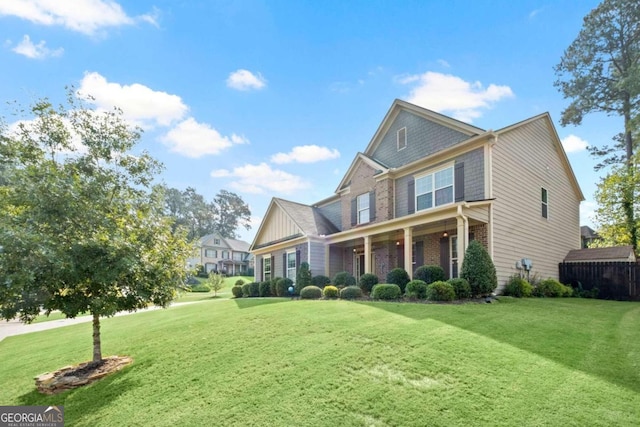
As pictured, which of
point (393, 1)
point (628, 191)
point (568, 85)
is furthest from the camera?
point (568, 85)

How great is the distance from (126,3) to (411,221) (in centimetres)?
1118

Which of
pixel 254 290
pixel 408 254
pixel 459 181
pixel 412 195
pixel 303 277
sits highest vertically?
pixel 459 181

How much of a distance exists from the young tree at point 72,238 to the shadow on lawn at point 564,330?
554 cm

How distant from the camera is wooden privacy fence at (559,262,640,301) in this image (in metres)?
12.8

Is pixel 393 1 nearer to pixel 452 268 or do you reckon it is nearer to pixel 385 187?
pixel 385 187

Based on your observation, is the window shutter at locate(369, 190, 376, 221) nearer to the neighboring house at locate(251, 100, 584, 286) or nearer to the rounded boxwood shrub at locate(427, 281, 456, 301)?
the neighboring house at locate(251, 100, 584, 286)

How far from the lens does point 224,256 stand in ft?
179

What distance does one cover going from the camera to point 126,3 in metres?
9.27

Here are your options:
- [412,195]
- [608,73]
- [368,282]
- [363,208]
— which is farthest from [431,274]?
[608,73]

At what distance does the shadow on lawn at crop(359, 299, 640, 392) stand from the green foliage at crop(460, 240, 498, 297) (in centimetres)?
113

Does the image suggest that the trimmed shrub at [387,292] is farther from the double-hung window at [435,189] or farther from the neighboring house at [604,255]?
the neighboring house at [604,255]

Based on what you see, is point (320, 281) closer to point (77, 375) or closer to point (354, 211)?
point (354, 211)

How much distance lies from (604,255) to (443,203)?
805cm

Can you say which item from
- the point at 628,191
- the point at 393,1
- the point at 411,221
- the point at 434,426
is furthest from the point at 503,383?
the point at 628,191
